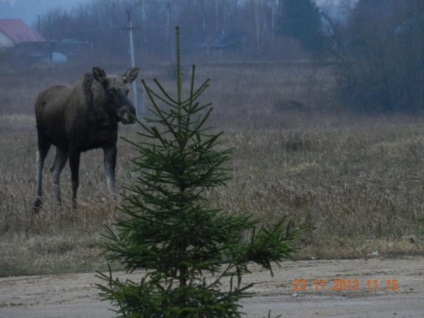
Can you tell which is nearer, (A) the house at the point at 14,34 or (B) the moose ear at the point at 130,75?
(B) the moose ear at the point at 130,75

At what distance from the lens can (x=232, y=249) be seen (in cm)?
653

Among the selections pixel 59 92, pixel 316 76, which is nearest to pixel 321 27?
pixel 316 76

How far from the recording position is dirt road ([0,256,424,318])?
32.3 feet

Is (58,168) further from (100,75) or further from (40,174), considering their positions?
(100,75)

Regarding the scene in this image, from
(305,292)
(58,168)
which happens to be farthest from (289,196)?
(305,292)

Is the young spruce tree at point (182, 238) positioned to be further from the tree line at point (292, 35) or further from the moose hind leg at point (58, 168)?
the tree line at point (292, 35)

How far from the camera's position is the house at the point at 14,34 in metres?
93.3

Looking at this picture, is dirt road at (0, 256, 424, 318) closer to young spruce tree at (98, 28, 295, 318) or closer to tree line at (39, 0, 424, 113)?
young spruce tree at (98, 28, 295, 318)

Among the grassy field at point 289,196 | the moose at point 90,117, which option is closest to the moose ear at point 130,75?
the moose at point 90,117

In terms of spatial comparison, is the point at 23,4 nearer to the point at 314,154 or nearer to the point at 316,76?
the point at 316,76

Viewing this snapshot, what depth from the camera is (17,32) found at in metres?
99.6

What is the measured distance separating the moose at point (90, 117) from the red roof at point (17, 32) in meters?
77.2
